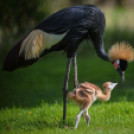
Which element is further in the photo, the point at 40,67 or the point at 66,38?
the point at 40,67

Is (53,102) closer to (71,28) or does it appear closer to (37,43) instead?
(37,43)

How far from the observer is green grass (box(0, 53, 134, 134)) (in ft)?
17.2

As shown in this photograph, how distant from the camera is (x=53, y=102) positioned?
7.51m

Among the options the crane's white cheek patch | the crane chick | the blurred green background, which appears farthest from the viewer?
the blurred green background

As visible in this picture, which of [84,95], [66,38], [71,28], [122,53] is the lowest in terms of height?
[84,95]

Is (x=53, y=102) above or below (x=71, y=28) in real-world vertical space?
below

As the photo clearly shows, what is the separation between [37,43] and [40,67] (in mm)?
6324

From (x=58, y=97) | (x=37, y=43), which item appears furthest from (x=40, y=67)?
(x=37, y=43)

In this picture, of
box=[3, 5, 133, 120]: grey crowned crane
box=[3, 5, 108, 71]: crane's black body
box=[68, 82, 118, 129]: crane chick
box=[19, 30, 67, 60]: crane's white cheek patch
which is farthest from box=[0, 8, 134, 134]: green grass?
box=[19, 30, 67, 60]: crane's white cheek patch

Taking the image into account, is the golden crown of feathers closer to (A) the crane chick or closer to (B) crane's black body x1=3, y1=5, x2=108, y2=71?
(B) crane's black body x1=3, y1=5, x2=108, y2=71

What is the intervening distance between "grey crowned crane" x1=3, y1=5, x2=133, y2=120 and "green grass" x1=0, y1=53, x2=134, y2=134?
51 centimetres

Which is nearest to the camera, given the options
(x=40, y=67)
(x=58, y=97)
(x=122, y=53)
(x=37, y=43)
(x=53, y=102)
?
(x=122, y=53)

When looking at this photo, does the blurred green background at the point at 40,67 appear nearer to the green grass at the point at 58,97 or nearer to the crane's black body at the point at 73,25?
the green grass at the point at 58,97

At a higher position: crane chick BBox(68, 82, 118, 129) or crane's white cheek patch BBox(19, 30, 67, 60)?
crane's white cheek patch BBox(19, 30, 67, 60)
